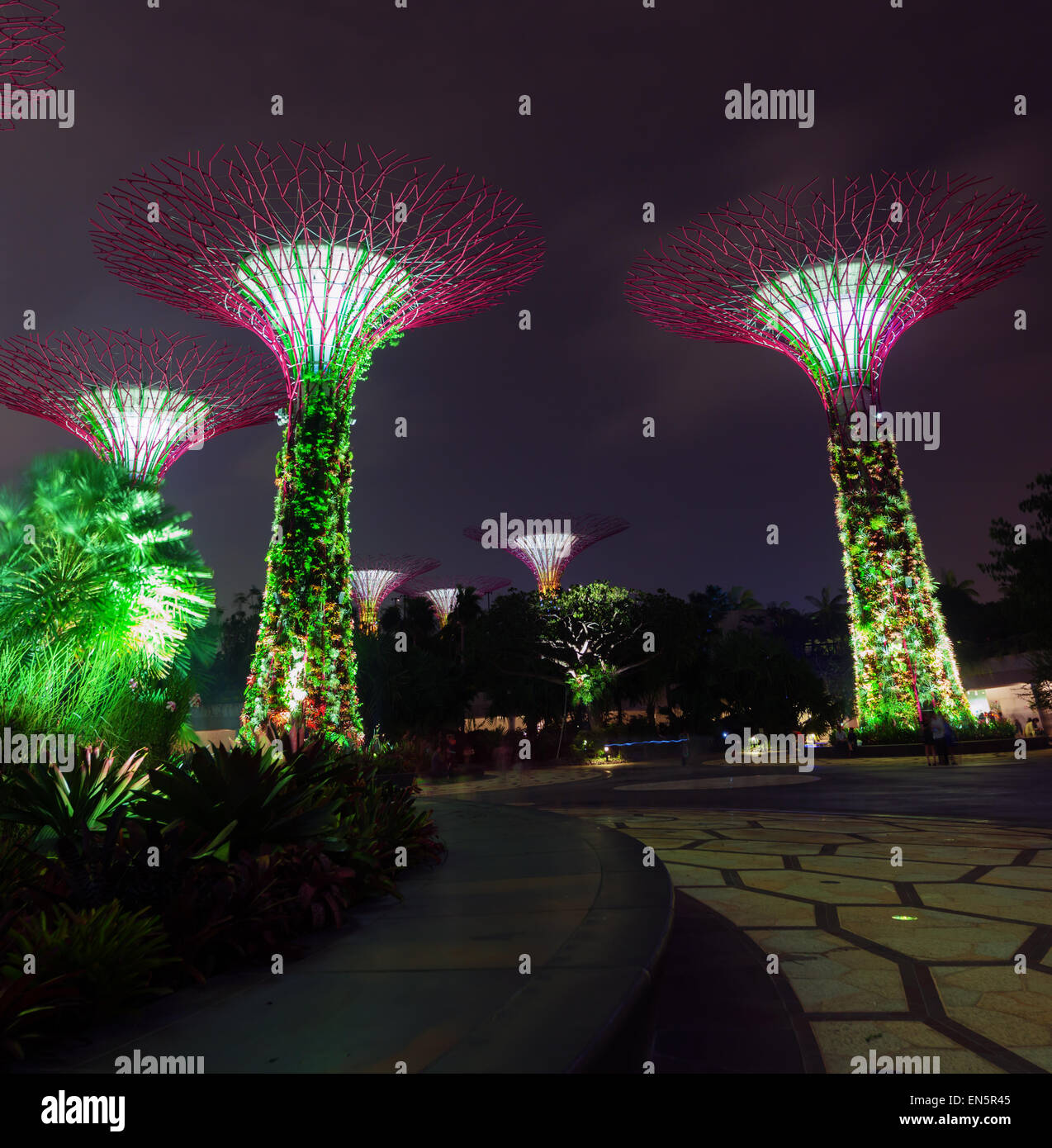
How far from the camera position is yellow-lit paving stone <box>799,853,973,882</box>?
5918mm

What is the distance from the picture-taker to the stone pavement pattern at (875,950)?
298cm

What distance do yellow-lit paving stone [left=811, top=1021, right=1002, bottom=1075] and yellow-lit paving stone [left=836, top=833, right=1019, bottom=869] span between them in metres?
3.77

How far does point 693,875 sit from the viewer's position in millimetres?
6324

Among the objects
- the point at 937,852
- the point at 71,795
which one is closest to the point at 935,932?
the point at 937,852

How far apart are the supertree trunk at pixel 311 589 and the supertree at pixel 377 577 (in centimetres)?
3115

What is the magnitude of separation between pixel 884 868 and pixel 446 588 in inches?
1933

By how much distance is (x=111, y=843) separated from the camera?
12.3 feet

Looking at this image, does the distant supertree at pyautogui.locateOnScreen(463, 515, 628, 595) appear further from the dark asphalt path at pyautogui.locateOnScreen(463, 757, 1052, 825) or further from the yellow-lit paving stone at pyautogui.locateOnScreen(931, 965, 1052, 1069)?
the yellow-lit paving stone at pyautogui.locateOnScreen(931, 965, 1052, 1069)

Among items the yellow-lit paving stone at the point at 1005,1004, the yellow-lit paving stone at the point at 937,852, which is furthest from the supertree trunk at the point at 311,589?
the yellow-lit paving stone at the point at 1005,1004

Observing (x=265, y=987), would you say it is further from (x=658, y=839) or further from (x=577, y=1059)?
(x=658, y=839)

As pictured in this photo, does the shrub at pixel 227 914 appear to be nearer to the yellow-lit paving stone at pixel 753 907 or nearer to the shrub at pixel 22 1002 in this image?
the shrub at pixel 22 1002
